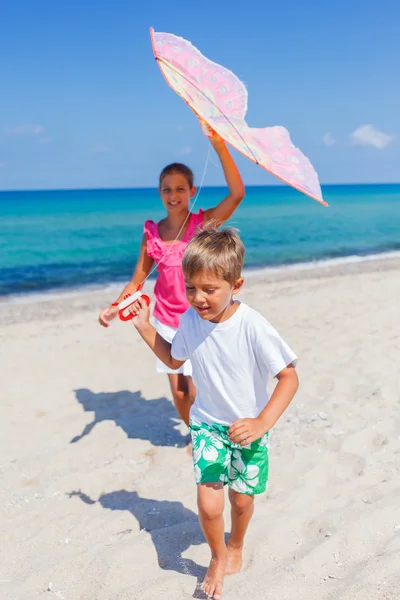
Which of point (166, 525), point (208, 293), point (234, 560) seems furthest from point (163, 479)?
point (208, 293)

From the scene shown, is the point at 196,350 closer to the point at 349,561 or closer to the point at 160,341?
the point at 160,341

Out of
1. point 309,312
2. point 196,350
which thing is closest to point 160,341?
point 196,350

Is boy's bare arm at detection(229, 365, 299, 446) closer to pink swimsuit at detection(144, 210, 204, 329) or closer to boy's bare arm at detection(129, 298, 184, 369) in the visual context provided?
boy's bare arm at detection(129, 298, 184, 369)

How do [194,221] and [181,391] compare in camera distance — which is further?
[181,391]

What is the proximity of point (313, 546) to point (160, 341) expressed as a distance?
1.28 meters

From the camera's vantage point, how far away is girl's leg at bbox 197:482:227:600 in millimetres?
2596

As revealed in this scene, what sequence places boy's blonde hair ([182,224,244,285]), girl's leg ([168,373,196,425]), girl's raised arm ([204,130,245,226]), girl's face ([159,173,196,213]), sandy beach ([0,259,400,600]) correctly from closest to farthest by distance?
boy's blonde hair ([182,224,244,285]), sandy beach ([0,259,400,600]), girl's raised arm ([204,130,245,226]), girl's face ([159,173,196,213]), girl's leg ([168,373,196,425])

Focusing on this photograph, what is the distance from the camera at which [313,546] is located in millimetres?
2939

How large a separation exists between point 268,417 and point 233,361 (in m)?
0.30

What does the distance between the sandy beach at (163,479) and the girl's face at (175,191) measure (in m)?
1.81

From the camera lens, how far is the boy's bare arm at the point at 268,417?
2.42 m

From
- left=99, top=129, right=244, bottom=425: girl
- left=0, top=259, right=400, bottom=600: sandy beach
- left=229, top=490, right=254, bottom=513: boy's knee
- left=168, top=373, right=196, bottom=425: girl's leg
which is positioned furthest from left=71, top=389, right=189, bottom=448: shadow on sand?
left=229, top=490, right=254, bottom=513: boy's knee

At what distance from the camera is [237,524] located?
2.82 metres

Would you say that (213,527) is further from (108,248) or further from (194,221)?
(108,248)
